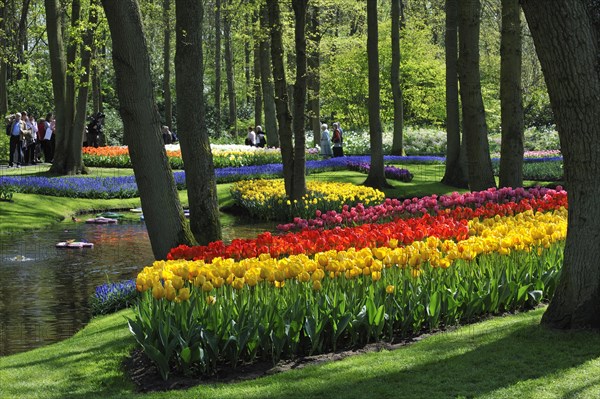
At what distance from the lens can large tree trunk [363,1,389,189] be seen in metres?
23.9

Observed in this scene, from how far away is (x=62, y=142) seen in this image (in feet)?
91.1

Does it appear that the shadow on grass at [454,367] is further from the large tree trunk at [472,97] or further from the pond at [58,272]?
the large tree trunk at [472,97]

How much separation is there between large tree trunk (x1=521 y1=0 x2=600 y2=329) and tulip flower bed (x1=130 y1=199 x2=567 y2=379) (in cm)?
129

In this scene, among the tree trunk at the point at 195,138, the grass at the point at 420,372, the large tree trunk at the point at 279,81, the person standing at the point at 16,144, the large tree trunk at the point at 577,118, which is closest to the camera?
the grass at the point at 420,372

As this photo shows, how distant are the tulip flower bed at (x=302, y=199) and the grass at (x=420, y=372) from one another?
37.8 ft

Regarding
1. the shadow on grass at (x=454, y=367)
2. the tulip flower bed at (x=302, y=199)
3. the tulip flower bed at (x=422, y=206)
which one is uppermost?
the tulip flower bed at (x=422, y=206)

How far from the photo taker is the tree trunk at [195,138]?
11.6m

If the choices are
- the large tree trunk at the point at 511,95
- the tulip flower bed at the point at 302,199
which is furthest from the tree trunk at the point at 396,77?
the large tree trunk at the point at 511,95

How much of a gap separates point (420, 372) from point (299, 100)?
1274cm

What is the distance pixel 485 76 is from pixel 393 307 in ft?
157

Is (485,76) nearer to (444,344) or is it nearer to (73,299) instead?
(73,299)

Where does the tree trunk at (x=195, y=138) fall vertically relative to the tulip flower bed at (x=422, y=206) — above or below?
above

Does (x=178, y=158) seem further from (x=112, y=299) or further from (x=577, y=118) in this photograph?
(x=577, y=118)

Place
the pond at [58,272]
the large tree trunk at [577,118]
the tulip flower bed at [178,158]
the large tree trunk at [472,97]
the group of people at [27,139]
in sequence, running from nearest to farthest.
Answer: the large tree trunk at [577,118], the pond at [58,272], the large tree trunk at [472,97], the group of people at [27,139], the tulip flower bed at [178,158]
